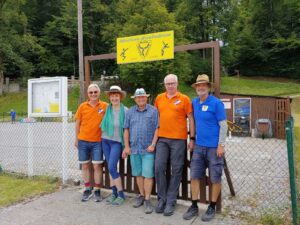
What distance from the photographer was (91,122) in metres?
5.42

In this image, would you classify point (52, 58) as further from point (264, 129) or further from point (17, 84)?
point (264, 129)

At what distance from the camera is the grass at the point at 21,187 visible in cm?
559

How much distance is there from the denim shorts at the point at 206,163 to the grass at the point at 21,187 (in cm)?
280

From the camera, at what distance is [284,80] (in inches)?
1916

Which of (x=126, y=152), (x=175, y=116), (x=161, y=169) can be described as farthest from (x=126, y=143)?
(x=175, y=116)

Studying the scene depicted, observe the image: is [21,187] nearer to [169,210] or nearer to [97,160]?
[97,160]

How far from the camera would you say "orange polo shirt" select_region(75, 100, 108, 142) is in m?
5.40

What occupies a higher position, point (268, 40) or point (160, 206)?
point (268, 40)

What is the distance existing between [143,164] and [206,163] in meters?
0.91

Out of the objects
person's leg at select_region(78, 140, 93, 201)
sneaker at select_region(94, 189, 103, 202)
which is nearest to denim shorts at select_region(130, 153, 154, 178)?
sneaker at select_region(94, 189, 103, 202)

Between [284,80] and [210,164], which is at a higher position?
[284,80]

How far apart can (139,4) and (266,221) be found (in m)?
38.3

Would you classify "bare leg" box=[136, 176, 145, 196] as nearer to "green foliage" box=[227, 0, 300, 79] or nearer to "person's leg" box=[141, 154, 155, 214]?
"person's leg" box=[141, 154, 155, 214]

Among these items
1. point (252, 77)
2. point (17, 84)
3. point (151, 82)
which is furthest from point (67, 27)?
point (252, 77)
